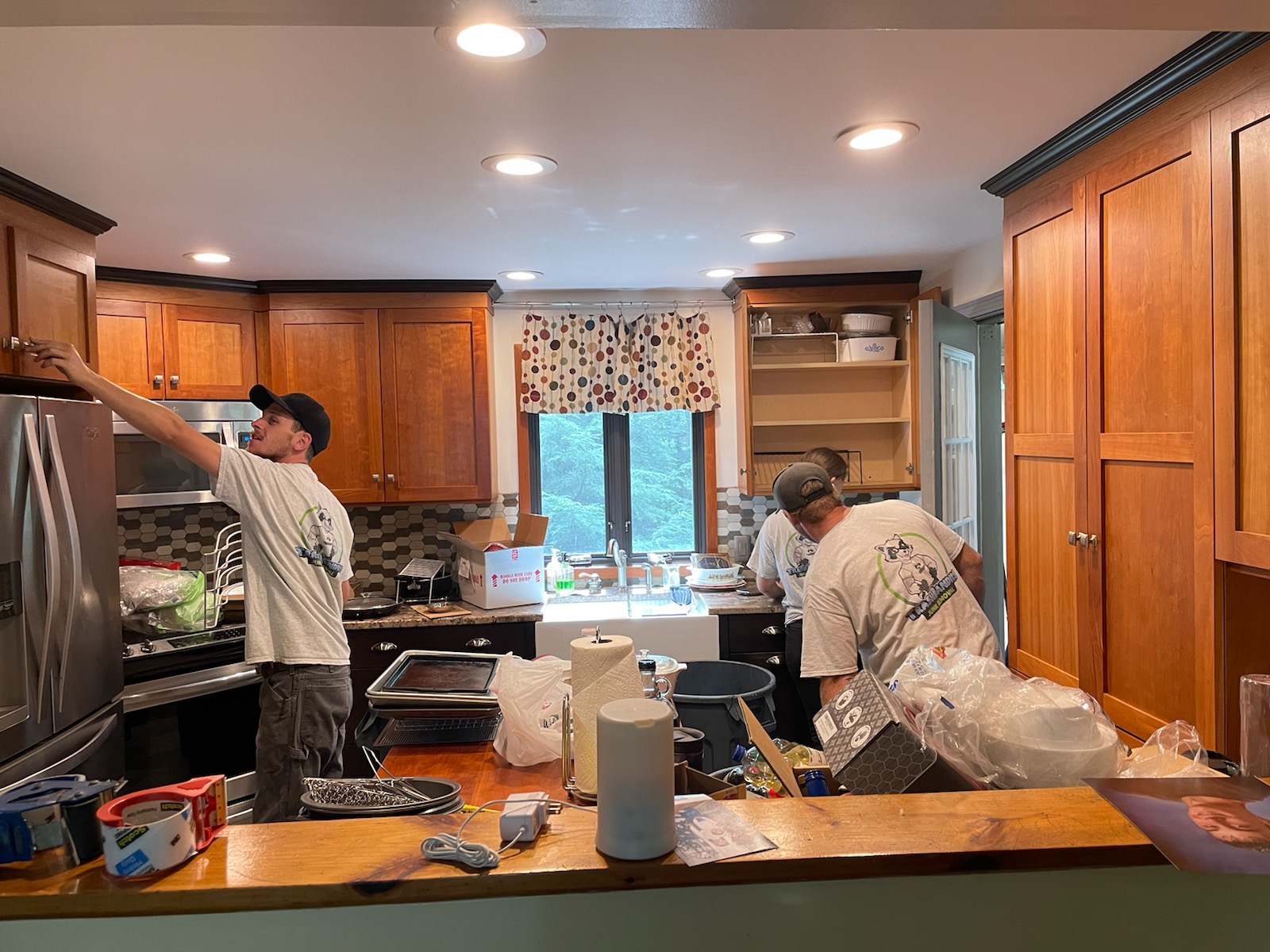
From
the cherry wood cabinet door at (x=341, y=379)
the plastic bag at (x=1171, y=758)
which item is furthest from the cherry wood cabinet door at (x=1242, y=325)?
the cherry wood cabinet door at (x=341, y=379)

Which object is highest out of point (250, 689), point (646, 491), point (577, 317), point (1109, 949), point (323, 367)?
point (577, 317)

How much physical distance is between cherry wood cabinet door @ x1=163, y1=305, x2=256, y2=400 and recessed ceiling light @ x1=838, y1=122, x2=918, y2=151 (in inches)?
113

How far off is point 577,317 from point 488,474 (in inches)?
38.1

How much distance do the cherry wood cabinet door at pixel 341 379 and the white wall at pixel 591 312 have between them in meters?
0.66

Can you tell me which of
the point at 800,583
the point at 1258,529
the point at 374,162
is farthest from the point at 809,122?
the point at 800,583

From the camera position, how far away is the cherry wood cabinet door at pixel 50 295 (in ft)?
7.83

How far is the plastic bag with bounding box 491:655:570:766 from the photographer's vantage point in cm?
193

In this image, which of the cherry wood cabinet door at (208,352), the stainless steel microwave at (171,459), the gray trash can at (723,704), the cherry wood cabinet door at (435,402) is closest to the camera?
the gray trash can at (723,704)

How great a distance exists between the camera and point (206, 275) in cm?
371

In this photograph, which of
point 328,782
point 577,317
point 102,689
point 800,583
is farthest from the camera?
point 577,317

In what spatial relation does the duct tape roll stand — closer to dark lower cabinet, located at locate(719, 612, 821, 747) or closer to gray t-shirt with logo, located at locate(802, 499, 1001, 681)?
gray t-shirt with logo, located at locate(802, 499, 1001, 681)

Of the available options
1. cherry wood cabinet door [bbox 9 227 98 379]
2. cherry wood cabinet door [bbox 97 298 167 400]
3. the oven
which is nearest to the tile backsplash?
cherry wood cabinet door [bbox 97 298 167 400]

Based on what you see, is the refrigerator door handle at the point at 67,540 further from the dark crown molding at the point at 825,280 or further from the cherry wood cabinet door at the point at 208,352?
the dark crown molding at the point at 825,280

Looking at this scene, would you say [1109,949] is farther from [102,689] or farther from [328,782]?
[102,689]
